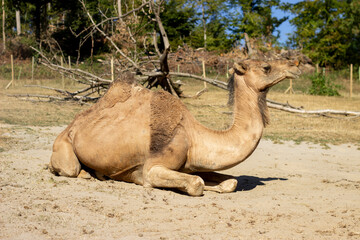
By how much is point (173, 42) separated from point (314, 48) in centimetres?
1310

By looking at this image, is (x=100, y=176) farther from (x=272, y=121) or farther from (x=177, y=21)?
(x=177, y=21)

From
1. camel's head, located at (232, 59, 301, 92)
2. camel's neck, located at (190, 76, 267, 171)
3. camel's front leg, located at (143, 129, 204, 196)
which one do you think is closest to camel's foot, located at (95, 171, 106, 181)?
camel's front leg, located at (143, 129, 204, 196)

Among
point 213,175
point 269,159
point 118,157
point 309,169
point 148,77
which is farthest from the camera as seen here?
point 148,77

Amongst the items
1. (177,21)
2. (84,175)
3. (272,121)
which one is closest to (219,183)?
(84,175)

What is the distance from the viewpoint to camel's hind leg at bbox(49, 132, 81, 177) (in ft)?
20.4

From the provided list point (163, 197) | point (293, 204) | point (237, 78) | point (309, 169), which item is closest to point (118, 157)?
Result: point (163, 197)

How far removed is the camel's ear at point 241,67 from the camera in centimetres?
593

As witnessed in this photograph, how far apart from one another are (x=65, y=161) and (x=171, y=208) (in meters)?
1.98

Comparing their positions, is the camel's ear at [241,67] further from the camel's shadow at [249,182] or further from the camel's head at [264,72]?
the camel's shadow at [249,182]

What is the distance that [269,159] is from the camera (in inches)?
352

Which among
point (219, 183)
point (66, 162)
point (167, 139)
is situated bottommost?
point (219, 183)

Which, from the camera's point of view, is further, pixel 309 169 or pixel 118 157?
pixel 309 169

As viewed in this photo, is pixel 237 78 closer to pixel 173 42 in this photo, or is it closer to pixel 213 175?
pixel 213 175

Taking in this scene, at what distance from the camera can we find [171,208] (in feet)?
16.0
